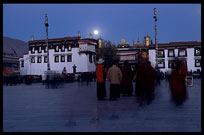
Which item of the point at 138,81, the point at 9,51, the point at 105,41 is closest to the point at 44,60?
the point at 9,51

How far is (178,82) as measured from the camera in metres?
7.98

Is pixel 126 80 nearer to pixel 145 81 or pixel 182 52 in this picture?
pixel 145 81

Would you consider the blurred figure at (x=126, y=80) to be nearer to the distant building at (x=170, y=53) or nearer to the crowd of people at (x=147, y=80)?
the crowd of people at (x=147, y=80)

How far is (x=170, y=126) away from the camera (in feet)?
15.1

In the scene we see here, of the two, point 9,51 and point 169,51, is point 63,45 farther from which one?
point 169,51

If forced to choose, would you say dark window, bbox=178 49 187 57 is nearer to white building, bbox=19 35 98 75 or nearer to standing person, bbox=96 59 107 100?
white building, bbox=19 35 98 75

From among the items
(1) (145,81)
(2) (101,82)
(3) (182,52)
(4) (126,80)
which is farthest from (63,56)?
A: (1) (145,81)

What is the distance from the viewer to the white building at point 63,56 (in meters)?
50.3

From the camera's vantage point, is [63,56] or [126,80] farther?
[63,56]

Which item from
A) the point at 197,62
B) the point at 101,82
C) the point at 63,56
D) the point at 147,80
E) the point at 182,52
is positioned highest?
the point at 182,52

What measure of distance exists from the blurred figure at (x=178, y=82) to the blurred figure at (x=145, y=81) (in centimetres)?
72

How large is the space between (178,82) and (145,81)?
116cm

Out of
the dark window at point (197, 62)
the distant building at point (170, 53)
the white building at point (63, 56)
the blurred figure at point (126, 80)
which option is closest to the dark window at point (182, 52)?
the distant building at point (170, 53)

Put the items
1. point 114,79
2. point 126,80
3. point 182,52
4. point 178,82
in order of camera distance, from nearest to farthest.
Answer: point 178,82, point 114,79, point 126,80, point 182,52
